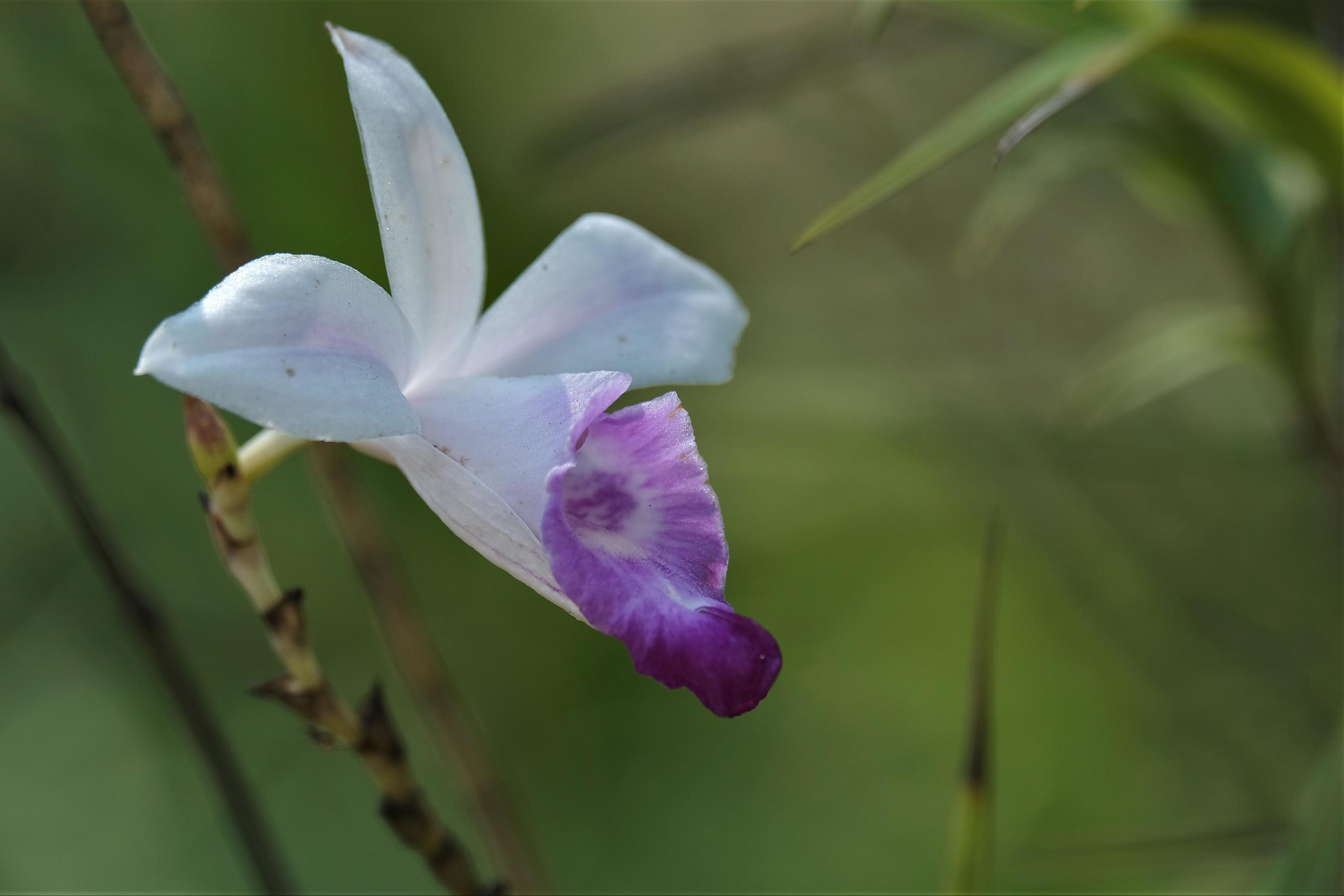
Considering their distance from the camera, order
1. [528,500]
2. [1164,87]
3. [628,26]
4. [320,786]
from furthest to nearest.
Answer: [628,26] < [320,786] < [1164,87] < [528,500]

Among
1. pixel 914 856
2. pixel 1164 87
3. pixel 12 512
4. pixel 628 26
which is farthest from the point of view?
pixel 628 26

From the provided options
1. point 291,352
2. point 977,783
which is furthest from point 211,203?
point 977,783

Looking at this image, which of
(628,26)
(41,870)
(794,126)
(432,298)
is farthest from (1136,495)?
(41,870)

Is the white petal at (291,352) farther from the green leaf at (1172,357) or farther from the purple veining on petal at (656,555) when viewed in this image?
the green leaf at (1172,357)

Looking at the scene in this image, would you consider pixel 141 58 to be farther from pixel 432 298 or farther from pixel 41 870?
pixel 41 870

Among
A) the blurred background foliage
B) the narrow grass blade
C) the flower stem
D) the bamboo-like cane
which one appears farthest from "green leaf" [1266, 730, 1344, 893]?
the flower stem

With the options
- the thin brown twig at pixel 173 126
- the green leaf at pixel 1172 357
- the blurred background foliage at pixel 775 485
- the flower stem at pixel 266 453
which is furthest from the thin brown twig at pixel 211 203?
the green leaf at pixel 1172 357

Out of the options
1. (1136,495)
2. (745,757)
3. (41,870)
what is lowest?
(745,757)
